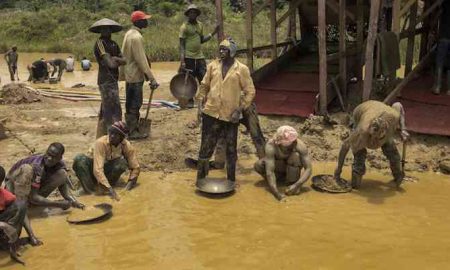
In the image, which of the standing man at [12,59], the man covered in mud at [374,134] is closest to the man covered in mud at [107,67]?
the man covered in mud at [374,134]

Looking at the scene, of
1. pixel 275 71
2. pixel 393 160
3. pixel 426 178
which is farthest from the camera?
pixel 275 71

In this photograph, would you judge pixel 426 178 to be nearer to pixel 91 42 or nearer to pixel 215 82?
pixel 215 82

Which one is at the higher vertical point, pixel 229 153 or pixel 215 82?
pixel 215 82

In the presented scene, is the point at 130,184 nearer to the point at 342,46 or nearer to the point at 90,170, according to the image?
the point at 90,170

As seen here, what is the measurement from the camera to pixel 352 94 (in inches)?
354

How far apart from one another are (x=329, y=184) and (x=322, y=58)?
2.49m

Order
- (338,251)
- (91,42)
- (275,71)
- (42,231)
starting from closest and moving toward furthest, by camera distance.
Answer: (338,251) → (42,231) → (275,71) → (91,42)

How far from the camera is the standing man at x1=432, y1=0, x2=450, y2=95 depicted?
8.32 meters

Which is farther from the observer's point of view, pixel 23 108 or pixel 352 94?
pixel 23 108

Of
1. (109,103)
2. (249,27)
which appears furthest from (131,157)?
(249,27)

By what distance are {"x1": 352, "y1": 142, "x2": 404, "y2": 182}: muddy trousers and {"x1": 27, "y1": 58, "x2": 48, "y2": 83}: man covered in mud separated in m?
12.2

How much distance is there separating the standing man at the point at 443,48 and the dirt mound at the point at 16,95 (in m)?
8.17

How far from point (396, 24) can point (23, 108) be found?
24.1 ft

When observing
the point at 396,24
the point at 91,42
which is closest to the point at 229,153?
the point at 396,24
